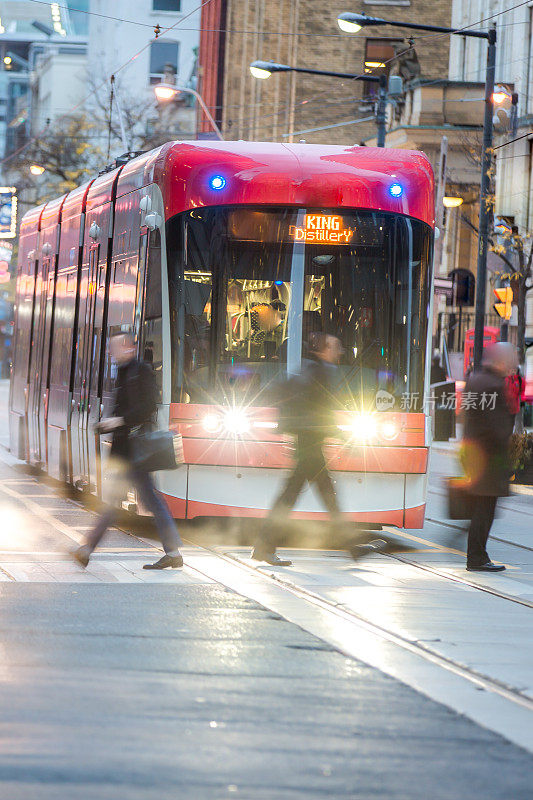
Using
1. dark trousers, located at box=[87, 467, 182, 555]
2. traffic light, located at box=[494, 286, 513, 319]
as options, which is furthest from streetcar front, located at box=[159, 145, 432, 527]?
traffic light, located at box=[494, 286, 513, 319]

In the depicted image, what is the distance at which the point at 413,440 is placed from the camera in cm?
1348

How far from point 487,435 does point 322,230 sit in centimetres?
258

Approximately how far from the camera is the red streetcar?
43.7 feet

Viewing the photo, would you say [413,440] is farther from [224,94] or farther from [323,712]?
[224,94]

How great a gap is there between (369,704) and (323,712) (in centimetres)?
30

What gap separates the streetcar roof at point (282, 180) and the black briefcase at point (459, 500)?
7.95 feet

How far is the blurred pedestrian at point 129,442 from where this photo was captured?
37.7 ft

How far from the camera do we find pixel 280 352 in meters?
13.4

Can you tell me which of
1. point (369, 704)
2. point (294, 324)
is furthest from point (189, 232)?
point (369, 704)

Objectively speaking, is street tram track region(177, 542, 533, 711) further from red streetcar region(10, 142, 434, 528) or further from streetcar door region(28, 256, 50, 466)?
streetcar door region(28, 256, 50, 466)

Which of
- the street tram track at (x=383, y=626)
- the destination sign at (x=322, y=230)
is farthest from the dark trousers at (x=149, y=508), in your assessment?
the destination sign at (x=322, y=230)

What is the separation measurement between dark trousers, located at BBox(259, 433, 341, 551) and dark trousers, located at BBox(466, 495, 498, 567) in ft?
3.80

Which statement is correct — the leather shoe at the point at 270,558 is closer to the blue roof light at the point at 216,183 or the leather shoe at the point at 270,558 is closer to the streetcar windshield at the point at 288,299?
the streetcar windshield at the point at 288,299

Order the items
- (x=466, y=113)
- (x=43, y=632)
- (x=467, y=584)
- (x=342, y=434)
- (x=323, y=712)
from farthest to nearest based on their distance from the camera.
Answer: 1. (x=466, y=113)
2. (x=342, y=434)
3. (x=467, y=584)
4. (x=43, y=632)
5. (x=323, y=712)
